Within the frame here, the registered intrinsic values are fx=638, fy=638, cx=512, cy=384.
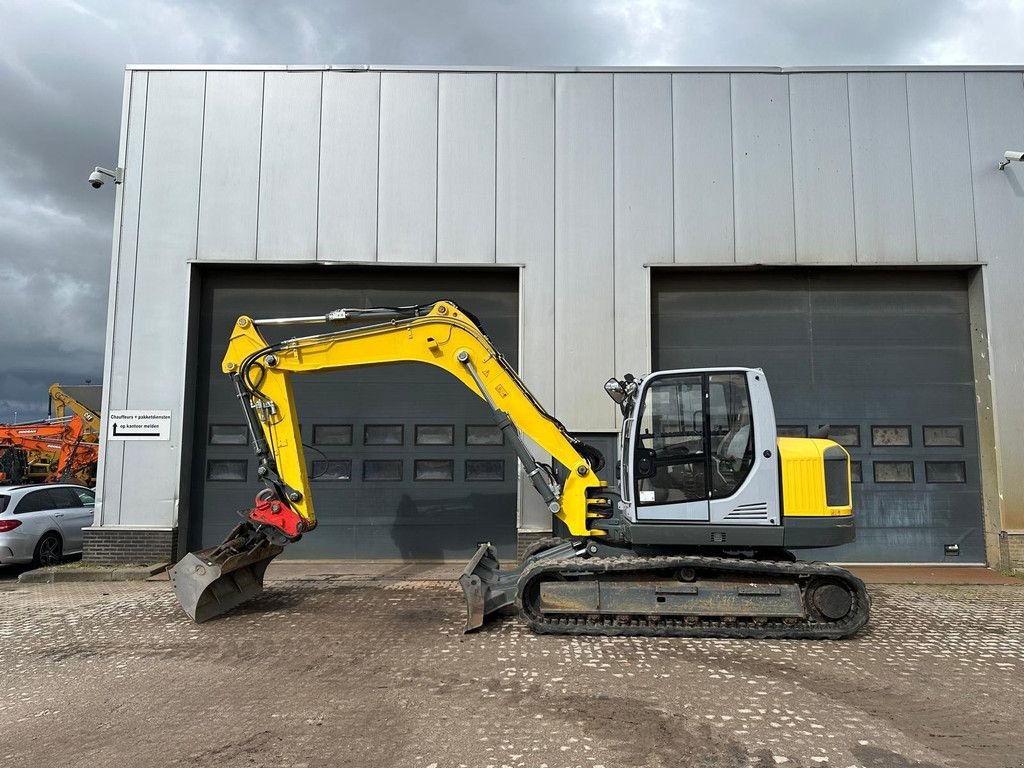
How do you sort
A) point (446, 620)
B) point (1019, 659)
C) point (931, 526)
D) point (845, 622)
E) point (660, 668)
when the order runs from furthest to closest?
point (931, 526)
point (446, 620)
point (845, 622)
point (1019, 659)
point (660, 668)

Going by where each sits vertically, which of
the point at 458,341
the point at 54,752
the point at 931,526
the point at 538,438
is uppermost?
the point at 458,341

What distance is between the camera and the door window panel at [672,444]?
20.5 ft

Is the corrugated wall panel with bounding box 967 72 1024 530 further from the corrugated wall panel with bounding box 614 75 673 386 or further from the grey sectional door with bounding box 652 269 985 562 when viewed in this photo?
the corrugated wall panel with bounding box 614 75 673 386

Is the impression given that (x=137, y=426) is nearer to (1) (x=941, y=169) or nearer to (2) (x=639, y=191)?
(2) (x=639, y=191)

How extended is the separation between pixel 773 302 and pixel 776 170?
2112 millimetres

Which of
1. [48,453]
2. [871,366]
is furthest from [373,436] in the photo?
[48,453]

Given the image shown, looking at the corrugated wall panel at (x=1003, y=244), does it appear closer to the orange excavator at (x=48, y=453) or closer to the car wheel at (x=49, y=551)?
the car wheel at (x=49, y=551)

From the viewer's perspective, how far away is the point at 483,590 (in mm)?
6293

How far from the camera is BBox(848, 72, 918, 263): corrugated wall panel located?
1017cm

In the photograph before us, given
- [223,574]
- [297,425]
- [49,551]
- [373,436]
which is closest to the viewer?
[223,574]

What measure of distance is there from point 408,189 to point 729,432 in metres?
6.67

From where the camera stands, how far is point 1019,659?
5715 millimetres

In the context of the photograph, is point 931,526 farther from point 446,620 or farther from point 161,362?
point 161,362

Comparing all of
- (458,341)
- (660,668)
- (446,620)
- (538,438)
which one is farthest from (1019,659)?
(458,341)
